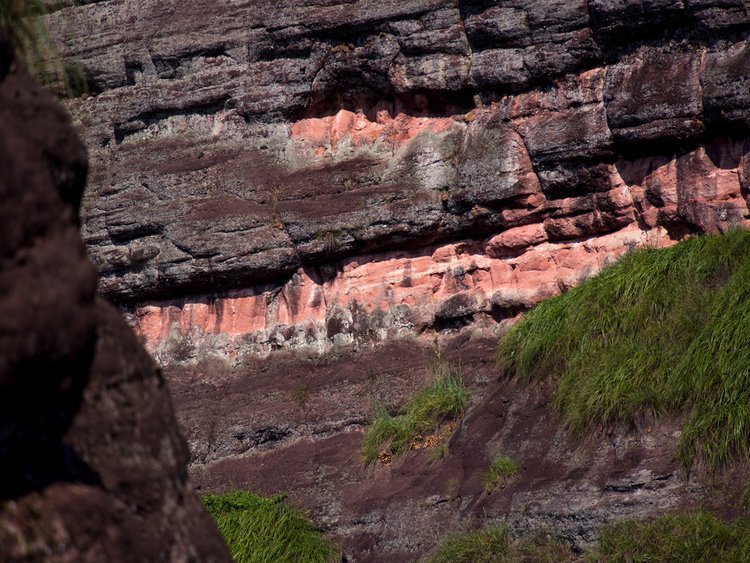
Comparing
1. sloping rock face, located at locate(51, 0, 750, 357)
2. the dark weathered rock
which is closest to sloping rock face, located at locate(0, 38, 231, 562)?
sloping rock face, located at locate(51, 0, 750, 357)

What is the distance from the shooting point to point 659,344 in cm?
862

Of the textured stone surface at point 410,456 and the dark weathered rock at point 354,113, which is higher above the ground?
the dark weathered rock at point 354,113

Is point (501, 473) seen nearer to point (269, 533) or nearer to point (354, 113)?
point (269, 533)

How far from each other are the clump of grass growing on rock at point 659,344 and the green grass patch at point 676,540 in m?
0.57

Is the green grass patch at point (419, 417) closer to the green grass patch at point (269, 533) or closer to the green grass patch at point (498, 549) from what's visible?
the green grass patch at point (269, 533)

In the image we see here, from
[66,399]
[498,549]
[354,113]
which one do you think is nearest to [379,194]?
[354,113]

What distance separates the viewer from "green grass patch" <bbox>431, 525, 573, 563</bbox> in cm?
766

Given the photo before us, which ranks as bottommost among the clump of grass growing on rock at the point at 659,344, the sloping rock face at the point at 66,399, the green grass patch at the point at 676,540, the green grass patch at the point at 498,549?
the green grass patch at the point at 498,549

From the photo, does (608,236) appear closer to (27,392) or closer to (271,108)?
(271,108)

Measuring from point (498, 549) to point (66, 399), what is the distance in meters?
5.30

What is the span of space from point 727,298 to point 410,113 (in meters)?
4.48

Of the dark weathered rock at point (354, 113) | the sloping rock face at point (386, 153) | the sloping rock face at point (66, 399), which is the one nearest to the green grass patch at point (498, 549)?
the sloping rock face at point (386, 153)

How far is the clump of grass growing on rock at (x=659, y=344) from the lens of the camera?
25.2 ft

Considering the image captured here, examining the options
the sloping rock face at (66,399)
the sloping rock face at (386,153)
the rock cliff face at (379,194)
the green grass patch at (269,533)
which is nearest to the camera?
the sloping rock face at (66,399)
